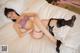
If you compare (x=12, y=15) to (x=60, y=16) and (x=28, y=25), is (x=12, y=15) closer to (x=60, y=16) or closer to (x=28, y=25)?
(x=28, y=25)

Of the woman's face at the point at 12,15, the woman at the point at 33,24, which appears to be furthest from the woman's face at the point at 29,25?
the woman's face at the point at 12,15

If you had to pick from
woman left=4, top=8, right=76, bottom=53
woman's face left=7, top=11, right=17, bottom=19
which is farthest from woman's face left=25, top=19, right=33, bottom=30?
woman's face left=7, top=11, right=17, bottom=19

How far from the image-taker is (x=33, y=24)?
1242mm

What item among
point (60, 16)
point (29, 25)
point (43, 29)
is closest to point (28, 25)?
point (29, 25)

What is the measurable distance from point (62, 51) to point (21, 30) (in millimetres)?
322

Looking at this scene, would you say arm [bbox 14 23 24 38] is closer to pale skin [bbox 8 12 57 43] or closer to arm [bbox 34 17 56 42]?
pale skin [bbox 8 12 57 43]

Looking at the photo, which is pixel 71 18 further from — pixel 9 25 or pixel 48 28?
pixel 9 25

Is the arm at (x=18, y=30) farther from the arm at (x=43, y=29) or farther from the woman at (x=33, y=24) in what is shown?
the arm at (x=43, y=29)

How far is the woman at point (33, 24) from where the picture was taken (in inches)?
45.7

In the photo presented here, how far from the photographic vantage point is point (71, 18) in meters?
1.17

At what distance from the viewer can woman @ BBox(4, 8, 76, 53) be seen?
1.16 meters

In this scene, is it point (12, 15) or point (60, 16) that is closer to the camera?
point (60, 16)

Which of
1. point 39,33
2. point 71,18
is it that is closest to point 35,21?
point 39,33

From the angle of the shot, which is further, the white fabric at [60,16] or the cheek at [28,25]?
the cheek at [28,25]
